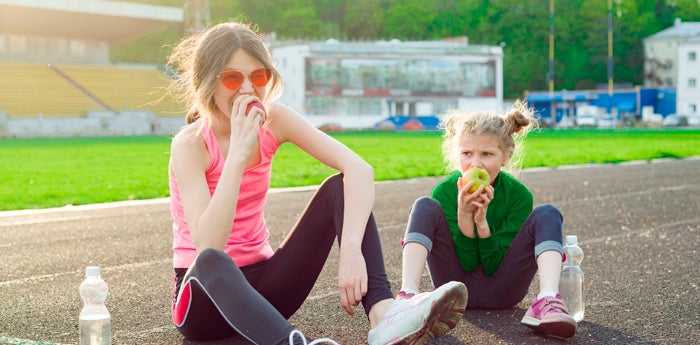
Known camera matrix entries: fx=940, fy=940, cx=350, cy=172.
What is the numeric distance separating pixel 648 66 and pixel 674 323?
98.1 metres

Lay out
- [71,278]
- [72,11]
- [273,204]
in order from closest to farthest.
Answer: [71,278] < [273,204] < [72,11]

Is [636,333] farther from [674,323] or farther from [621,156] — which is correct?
[621,156]

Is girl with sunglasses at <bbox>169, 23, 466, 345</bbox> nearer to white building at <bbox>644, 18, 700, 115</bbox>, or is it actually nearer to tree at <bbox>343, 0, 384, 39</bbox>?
white building at <bbox>644, 18, 700, 115</bbox>

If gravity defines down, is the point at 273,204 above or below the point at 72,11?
below

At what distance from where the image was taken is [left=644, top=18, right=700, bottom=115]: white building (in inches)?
3157

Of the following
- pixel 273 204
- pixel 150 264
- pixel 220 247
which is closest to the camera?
pixel 220 247

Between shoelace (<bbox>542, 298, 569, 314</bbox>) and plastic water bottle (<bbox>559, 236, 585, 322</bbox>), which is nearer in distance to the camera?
shoelace (<bbox>542, 298, 569, 314</bbox>)

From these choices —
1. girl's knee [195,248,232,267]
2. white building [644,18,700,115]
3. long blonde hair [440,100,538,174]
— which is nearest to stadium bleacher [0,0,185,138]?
white building [644,18,700,115]

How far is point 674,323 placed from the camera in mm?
4766

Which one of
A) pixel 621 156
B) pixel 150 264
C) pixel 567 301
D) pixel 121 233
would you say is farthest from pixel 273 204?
pixel 621 156

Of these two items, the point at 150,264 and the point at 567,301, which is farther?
the point at 150,264

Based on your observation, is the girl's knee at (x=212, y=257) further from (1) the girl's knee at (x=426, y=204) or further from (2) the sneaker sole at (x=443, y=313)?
(1) the girl's knee at (x=426, y=204)

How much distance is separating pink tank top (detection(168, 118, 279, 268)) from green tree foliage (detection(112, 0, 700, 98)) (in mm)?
92222

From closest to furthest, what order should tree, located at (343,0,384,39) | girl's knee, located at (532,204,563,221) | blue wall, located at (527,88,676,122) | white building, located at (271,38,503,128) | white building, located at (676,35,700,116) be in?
girl's knee, located at (532,204,563,221), white building, located at (271,38,503,128), white building, located at (676,35,700,116), blue wall, located at (527,88,676,122), tree, located at (343,0,384,39)
